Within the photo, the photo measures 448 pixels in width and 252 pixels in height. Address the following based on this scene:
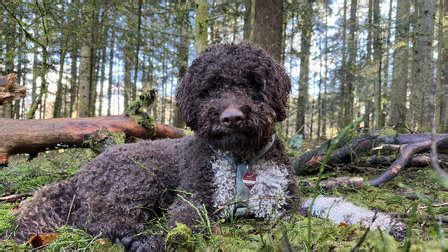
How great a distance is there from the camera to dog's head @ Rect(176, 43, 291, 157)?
297 cm

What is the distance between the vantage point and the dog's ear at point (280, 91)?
3.29 metres

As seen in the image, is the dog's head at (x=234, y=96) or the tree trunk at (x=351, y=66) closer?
the dog's head at (x=234, y=96)

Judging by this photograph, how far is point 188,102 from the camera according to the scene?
337cm

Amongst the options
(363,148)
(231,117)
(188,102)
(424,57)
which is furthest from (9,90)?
(424,57)

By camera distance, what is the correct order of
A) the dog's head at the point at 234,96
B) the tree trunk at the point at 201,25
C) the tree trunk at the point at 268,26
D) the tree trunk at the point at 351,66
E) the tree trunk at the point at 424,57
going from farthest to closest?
the tree trunk at the point at 351,66, the tree trunk at the point at 424,57, the tree trunk at the point at 268,26, the tree trunk at the point at 201,25, the dog's head at the point at 234,96

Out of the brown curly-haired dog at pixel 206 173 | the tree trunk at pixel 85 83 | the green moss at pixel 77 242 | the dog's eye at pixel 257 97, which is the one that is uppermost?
the tree trunk at pixel 85 83

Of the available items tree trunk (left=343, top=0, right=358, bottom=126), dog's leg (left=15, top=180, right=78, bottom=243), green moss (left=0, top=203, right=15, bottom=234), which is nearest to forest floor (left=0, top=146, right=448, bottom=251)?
green moss (left=0, top=203, right=15, bottom=234)

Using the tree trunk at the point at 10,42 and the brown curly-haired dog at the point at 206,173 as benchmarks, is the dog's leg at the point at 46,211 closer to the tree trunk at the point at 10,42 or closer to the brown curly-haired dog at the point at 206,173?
the brown curly-haired dog at the point at 206,173

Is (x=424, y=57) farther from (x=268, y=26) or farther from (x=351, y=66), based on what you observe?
(x=351, y=66)

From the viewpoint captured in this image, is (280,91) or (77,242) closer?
(77,242)

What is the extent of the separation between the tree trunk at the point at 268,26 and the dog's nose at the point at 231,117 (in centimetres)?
618

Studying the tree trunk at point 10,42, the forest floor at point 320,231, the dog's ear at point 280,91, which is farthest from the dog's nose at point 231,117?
the tree trunk at point 10,42

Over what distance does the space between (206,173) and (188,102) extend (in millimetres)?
632

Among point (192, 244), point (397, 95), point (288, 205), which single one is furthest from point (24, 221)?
point (397, 95)
